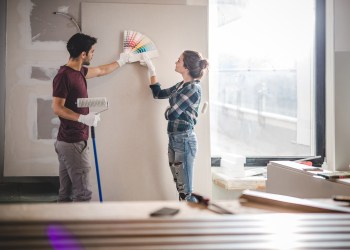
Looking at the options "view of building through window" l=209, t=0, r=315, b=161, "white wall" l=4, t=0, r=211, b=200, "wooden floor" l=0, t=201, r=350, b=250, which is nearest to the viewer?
"wooden floor" l=0, t=201, r=350, b=250

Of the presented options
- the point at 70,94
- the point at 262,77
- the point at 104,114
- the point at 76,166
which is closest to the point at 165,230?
the point at 76,166

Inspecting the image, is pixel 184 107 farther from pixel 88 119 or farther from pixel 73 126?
pixel 73 126

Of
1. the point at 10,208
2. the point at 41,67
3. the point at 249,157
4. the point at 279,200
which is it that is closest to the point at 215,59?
the point at 249,157

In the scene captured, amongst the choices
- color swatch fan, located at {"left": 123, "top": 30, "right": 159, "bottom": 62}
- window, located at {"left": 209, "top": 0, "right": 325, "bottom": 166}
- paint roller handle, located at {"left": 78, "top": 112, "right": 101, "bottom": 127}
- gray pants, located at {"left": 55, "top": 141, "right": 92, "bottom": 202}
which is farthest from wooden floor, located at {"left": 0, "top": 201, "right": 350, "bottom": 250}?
window, located at {"left": 209, "top": 0, "right": 325, "bottom": 166}

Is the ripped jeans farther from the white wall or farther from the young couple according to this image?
the white wall

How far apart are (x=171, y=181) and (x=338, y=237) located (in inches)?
109

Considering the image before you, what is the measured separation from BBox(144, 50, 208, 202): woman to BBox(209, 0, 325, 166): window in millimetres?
697

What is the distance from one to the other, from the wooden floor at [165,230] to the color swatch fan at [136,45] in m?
2.61

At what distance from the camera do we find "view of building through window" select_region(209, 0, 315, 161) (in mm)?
3969

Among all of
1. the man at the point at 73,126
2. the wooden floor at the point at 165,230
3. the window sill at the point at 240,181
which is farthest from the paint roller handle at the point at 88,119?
the wooden floor at the point at 165,230

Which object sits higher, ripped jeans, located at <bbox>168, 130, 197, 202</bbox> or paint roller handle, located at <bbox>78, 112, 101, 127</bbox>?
paint roller handle, located at <bbox>78, 112, 101, 127</bbox>

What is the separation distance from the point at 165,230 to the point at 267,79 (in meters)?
3.33

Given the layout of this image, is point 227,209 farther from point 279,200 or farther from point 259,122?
point 259,122

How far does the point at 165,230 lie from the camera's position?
94 cm
